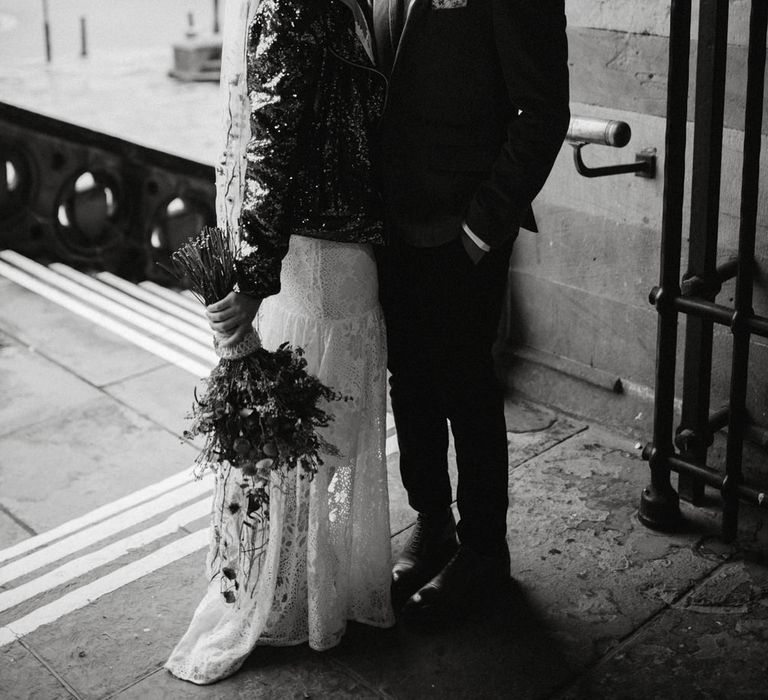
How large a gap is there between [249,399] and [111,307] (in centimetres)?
363

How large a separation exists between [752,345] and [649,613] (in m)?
0.96

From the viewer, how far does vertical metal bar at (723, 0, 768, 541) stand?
2.59 metres

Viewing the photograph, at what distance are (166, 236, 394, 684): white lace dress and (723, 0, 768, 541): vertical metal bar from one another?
1.00 metres

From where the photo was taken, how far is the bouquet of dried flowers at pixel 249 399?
7.72 feet

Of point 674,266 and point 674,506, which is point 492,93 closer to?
point 674,266

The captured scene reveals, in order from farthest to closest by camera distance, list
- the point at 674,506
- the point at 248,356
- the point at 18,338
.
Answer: the point at 18,338 → the point at 674,506 → the point at 248,356

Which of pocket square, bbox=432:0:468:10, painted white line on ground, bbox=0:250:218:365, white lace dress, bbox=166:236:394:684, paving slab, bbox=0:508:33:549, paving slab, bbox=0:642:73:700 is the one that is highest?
pocket square, bbox=432:0:468:10

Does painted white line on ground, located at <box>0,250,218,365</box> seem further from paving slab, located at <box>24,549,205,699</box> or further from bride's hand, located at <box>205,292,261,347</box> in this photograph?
bride's hand, located at <box>205,292,261,347</box>

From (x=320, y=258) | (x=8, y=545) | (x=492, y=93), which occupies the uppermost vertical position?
(x=492, y=93)

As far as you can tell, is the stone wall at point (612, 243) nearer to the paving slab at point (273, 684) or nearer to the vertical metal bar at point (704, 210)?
the vertical metal bar at point (704, 210)

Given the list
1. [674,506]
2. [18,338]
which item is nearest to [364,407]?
[674,506]

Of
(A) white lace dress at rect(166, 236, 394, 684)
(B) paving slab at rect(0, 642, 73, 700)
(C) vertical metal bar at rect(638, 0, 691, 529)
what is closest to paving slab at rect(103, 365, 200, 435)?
(B) paving slab at rect(0, 642, 73, 700)

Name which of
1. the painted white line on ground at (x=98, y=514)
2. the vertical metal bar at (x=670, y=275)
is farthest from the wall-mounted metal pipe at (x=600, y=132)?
the painted white line on ground at (x=98, y=514)

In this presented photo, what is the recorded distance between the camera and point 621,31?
11.0 ft
